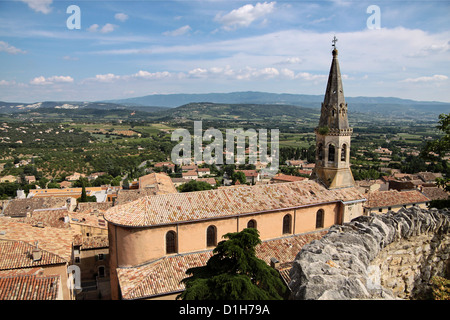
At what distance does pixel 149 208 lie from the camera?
19719 millimetres

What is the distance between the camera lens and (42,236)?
2544 cm

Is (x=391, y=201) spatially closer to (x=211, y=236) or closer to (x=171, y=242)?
(x=211, y=236)

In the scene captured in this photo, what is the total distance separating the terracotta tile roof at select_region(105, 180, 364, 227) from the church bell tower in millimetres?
958

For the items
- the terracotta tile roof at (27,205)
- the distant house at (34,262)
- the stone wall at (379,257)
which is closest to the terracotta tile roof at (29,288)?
the distant house at (34,262)

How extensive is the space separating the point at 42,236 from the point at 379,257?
997 inches

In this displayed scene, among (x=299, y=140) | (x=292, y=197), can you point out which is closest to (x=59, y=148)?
(x=299, y=140)

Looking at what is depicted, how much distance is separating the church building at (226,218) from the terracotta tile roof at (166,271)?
55 mm

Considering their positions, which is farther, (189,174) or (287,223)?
(189,174)

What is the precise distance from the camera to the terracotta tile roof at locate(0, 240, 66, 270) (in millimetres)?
19914

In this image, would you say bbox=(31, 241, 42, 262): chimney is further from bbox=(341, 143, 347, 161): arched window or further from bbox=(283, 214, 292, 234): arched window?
bbox=(341, 143, 347, 161): arched window

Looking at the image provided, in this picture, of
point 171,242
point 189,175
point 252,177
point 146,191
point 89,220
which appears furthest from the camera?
point 189,175

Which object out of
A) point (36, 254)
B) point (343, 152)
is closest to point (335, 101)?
point (343, 152)

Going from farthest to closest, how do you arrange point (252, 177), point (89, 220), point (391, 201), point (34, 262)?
point (252, 177) < point (391, 201) < point (89, 220) < point (34, 262)

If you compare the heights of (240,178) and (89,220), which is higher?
(89,220)
